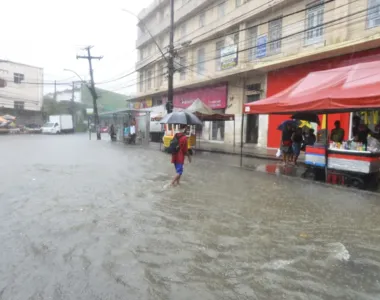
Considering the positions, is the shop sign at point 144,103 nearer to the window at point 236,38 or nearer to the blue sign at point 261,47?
the window at point 236,38

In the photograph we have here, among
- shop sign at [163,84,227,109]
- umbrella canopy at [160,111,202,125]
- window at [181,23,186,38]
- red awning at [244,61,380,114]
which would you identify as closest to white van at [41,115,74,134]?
shop sign at [163,84,227,109]

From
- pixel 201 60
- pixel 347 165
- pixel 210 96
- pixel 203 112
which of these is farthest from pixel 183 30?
pixel 347 165

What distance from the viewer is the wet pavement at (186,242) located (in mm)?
3350

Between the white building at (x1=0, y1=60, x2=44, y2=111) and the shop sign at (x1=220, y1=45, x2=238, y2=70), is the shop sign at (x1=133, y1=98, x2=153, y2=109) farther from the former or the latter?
the white building at (x1=0, y1=60, x2=44, y2=111)

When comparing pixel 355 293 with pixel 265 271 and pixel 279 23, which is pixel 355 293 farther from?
pixel 279 23

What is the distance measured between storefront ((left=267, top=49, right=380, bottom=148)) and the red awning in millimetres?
5625

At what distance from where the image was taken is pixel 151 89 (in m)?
37.0

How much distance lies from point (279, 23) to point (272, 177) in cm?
1284

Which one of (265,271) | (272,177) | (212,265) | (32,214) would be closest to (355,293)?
(265,271)

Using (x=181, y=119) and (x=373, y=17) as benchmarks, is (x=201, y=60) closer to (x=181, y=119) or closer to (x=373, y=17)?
(x=181, y=119)

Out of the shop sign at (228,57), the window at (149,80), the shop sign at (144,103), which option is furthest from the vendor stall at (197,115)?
the window at (149,80)

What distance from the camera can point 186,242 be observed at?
4.59 meters

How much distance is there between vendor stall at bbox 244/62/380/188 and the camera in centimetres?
826

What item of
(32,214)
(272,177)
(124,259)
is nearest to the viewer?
(124,259)
